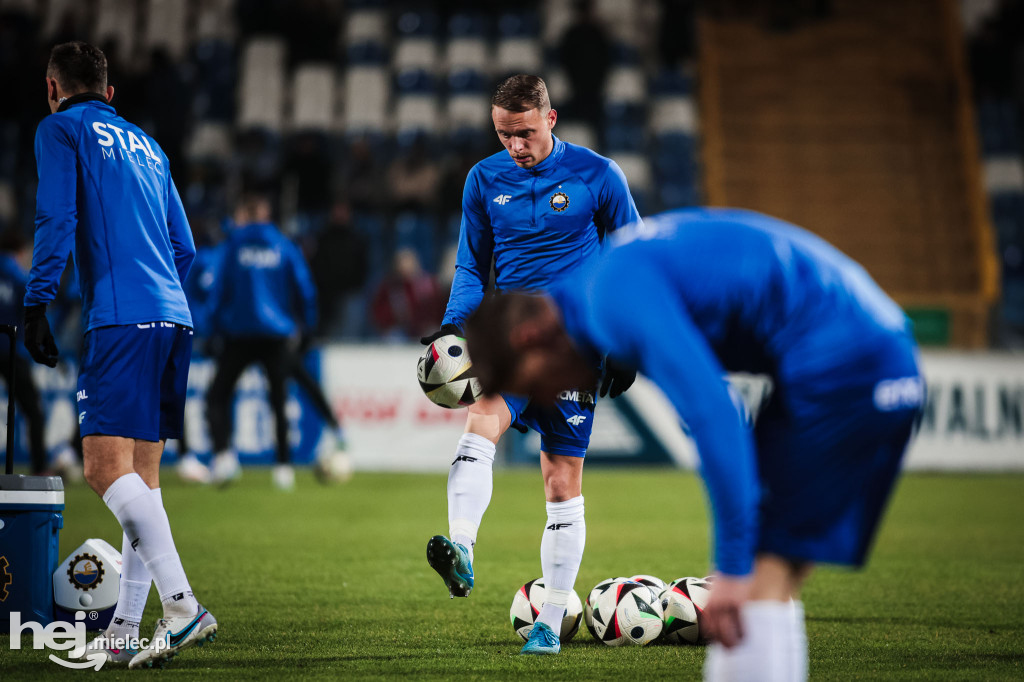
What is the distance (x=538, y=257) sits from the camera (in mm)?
5133

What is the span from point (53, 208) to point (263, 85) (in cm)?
1760

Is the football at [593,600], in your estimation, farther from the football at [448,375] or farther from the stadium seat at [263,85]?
the stadium seat at [263,85]

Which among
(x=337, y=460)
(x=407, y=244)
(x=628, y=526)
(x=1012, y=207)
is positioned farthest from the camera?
(x=1012, y=207)

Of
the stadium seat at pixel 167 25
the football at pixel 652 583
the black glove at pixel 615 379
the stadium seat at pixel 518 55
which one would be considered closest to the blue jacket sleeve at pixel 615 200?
the black glove at pixel 615 379

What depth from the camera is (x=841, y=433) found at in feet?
9.69

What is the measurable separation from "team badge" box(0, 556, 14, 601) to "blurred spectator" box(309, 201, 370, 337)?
1118cm

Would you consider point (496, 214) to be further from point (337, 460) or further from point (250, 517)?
point (337, 460)

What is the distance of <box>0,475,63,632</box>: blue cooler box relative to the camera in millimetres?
4953

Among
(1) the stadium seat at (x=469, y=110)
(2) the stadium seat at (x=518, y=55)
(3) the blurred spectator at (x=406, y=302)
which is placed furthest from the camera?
(2) the stadium seat at (x=518, y=55)

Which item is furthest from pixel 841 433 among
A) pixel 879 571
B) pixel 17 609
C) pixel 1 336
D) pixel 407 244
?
pixel 407 244

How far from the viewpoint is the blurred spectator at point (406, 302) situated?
15453mm

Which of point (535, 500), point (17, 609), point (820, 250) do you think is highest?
point (820, 250)

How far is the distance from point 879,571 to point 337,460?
691cm

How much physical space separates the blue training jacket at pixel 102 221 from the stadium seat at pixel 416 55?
57.4ft
